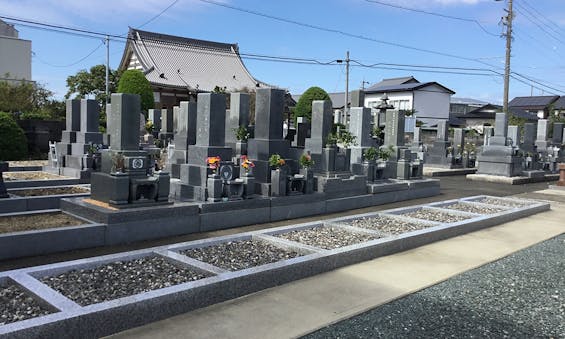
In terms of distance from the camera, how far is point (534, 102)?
60469 mm

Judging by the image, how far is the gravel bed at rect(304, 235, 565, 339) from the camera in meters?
3.88

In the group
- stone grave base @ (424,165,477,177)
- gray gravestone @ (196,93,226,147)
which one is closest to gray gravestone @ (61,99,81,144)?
gray gravestone @ (196,93,226,147)

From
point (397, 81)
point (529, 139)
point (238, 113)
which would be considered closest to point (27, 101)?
point (238, 113)

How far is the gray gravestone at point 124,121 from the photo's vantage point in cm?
747

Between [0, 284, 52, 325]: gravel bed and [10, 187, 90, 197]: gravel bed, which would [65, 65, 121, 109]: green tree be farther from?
[0, 284, 52, 325]: gravel bed

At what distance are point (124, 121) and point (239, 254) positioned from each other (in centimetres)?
337

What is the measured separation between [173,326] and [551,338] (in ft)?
10.6

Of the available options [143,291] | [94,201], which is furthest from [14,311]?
[94,201]

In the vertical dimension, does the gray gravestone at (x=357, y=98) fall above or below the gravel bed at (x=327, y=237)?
above

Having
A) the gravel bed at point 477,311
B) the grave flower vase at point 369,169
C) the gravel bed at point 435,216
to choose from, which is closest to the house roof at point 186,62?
the grave flower vase at point 369,169

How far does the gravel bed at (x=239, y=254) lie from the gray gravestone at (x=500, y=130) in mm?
15580

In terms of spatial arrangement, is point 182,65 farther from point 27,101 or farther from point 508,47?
point 508,47

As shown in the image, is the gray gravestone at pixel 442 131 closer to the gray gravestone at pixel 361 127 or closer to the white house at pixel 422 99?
the gray gravestone at pixel 361 127

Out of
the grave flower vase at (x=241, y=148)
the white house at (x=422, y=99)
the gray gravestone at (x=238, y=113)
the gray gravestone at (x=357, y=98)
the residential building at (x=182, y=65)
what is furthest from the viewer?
the white house at (x=422, y=99)
